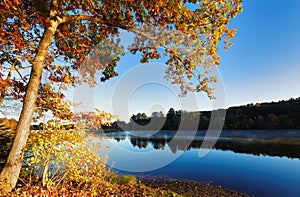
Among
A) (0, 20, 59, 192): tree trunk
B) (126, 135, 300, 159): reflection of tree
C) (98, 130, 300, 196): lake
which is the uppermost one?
(0, 20, 59, 192): tree trunk

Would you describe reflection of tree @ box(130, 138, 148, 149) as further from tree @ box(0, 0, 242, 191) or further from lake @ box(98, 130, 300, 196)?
tree @ box(0, 0, 242, 191)

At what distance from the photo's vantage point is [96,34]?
5.36 meters

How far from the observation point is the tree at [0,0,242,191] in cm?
321

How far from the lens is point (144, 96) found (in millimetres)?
9602

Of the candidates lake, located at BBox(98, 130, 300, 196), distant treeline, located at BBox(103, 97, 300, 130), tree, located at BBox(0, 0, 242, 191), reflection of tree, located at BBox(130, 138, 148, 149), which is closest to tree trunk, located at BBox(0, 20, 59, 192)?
tree, located at BBox(0, 0, 242, 191)

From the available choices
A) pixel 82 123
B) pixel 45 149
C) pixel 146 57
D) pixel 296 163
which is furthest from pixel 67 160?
pixel 296 163

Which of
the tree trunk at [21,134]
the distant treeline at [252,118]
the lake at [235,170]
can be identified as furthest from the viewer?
the distant treeline at [252,118]

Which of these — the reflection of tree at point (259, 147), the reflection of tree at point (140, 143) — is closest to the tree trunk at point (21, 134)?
the reflection of tree at point (259, 147)

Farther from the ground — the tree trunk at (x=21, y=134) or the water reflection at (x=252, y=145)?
the tree trunk at (x=21, y=134)

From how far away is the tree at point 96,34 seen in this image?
3.21 meters

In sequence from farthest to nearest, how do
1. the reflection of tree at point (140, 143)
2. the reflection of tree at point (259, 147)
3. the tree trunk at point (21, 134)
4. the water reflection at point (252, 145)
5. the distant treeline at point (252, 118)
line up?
1. the distant treeline at point (252, 118)
2. the reflection of tree at point (140, 143)
3. the water reflection at point (252, 145)
4. the reflection of tree at point (259, 147)
5. the tree trunk at point (21, 134)

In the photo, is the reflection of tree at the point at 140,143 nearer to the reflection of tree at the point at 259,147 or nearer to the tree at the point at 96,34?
the reflection of tree at the point at 259,147

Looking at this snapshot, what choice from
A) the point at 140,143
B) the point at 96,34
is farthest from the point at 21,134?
the point at 140,143

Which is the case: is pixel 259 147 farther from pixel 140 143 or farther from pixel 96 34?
pixel 96 34
